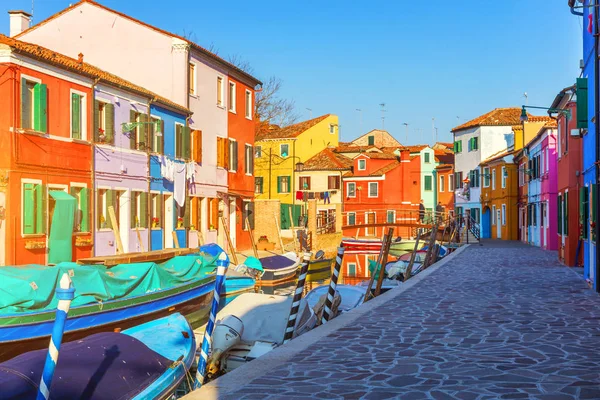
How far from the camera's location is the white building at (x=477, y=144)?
5478 cm

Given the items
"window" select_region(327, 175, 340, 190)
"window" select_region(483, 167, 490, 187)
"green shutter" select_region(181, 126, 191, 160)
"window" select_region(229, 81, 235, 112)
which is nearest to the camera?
"green shutter" select_region(181, 126, 191, 160)

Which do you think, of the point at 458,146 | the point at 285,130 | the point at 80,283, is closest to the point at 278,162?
the point at 285,130

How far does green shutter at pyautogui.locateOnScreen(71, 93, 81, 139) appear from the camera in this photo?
23.1 metres

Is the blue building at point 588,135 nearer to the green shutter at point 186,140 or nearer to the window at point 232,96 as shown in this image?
the green shutter at point 186,140

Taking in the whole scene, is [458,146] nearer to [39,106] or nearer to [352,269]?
[352,269]

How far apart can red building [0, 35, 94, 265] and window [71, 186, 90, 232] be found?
0.10 ft

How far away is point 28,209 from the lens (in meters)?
20.6

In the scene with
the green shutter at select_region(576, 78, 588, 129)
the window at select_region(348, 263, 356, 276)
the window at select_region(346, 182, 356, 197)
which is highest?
the green shutter at select_region(576, 78, 588, 129)

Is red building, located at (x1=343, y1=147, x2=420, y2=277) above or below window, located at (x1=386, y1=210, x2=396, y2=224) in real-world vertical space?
above

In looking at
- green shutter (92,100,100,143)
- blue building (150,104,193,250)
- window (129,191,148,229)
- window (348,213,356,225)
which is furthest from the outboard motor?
window (348,213,356,225)

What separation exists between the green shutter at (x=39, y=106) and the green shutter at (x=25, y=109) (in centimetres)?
27

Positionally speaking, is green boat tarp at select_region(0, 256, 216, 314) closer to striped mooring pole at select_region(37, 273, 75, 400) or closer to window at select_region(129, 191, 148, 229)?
striped mooring pole at select_region(37, 273, 75, 400)

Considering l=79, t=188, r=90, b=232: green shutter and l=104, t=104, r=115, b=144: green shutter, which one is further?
l=104, t=104, r=115, b=144: green shutter

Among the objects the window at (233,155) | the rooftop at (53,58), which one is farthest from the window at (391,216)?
the rooftop at (53,58)
